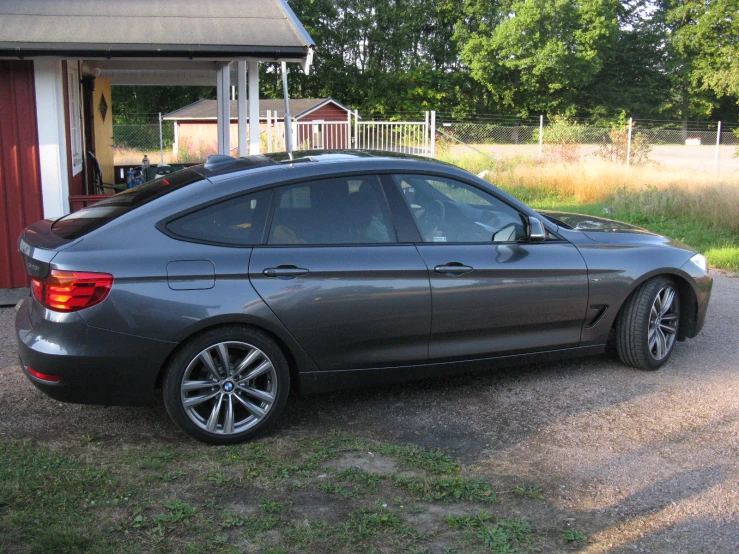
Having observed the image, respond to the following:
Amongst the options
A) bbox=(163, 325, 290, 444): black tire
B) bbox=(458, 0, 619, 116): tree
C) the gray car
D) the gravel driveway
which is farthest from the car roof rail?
bbox=(458, 0, 619, 116): tree

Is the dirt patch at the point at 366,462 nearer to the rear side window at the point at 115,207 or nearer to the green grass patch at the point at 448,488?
the green grass patch at the point at 448,488

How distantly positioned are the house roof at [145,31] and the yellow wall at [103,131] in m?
4.12

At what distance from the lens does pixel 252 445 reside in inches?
173

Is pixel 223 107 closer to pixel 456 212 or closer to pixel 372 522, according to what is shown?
pixel 456 212

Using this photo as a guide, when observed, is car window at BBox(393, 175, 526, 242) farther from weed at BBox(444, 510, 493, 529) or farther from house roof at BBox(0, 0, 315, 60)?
house roof at BBox(0, 0, 315, 60)

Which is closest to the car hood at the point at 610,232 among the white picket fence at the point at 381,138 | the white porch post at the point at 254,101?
the white porch post at the point at 254,101

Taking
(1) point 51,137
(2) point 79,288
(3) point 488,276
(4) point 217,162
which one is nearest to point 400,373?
(3) point 488,276

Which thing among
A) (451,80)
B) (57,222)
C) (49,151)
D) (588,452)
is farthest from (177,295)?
(451,80)

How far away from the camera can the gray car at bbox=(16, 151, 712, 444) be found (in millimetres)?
4125

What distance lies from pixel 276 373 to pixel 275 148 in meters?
21.7

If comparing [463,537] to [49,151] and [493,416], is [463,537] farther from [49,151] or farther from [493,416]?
[49,151]

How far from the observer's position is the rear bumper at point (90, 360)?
4.07m

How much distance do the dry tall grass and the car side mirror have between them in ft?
26.8

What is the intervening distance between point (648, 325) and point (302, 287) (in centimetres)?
264
